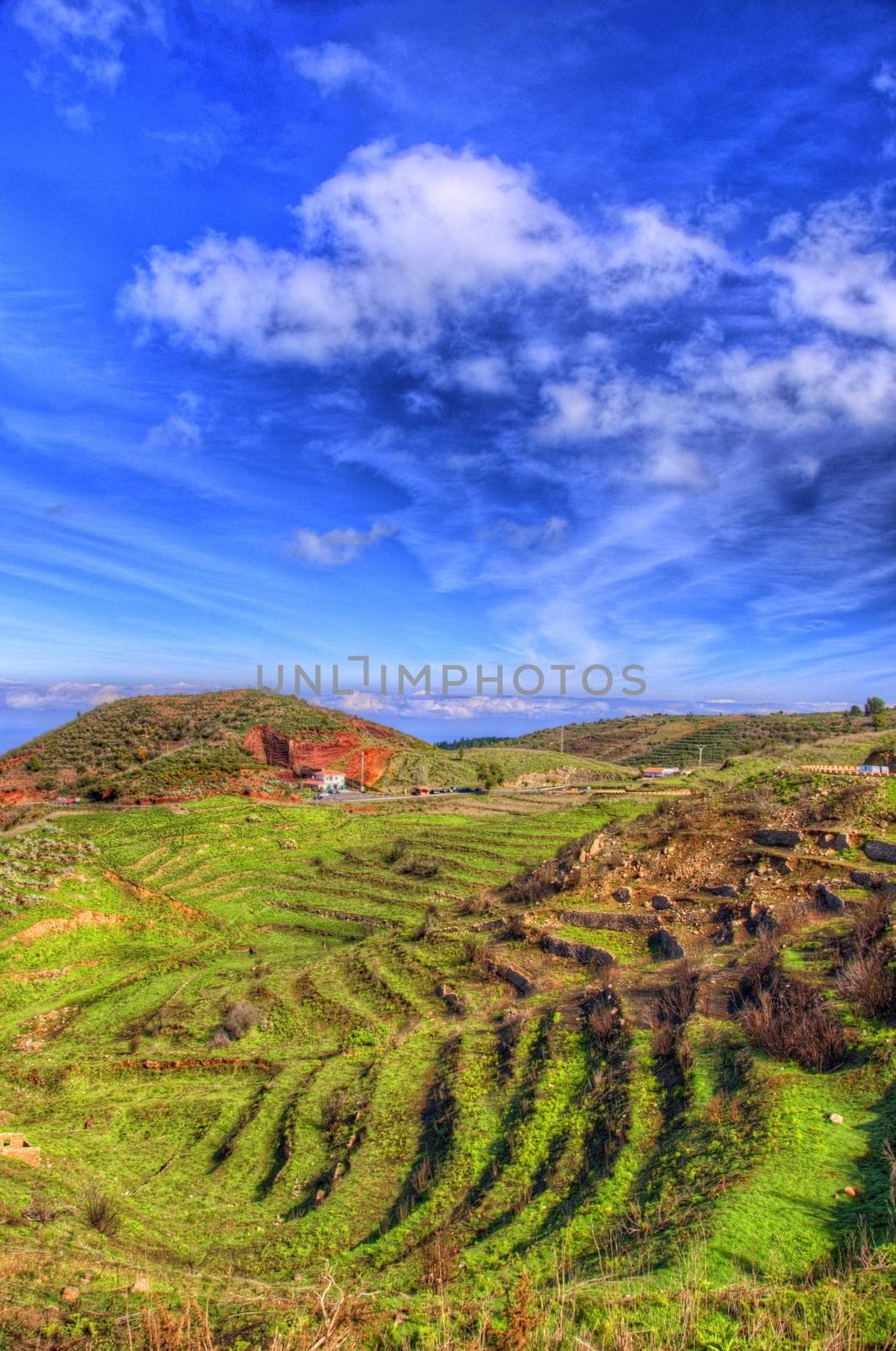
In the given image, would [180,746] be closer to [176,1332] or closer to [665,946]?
[665,946]

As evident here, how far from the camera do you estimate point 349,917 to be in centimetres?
2188

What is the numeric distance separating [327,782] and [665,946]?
34.0 m

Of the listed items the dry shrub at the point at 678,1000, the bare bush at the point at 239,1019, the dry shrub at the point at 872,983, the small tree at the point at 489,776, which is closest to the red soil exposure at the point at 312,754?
the small tree at the point at 489,776

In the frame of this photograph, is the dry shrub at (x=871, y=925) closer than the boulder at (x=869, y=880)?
Yes

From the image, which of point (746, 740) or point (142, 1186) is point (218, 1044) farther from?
point (746, 740)

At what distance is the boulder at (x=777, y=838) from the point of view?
50.3 ft

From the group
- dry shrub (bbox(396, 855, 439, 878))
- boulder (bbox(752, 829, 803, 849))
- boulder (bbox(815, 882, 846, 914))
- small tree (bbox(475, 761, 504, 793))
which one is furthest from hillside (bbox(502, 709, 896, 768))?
boulder (bbox(815, 882, 846, 914))

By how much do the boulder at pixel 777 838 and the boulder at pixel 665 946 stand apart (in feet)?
13.8

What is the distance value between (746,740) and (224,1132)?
6919cm

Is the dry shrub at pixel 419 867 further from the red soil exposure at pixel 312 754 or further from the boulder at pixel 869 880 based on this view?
the red soil exposure at pixel 312 754

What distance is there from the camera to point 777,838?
51.3 ft

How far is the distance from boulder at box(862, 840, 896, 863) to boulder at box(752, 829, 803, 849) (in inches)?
52.0

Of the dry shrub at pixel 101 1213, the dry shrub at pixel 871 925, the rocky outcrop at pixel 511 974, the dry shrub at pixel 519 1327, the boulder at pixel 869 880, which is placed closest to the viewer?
the dry shrub at pixel 519 1327

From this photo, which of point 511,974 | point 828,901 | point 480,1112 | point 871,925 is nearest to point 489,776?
point 511,974
